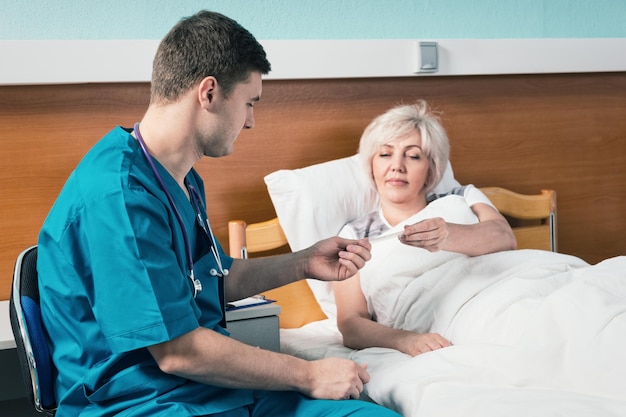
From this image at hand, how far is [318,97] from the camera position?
2.53 m

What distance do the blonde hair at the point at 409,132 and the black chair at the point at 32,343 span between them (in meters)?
1.19

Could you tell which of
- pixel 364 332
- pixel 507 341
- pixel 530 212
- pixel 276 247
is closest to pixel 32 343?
pixel 364 332

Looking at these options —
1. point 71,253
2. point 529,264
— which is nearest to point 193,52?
point 71,253

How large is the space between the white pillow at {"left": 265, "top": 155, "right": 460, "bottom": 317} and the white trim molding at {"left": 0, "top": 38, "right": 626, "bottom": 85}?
0.33m

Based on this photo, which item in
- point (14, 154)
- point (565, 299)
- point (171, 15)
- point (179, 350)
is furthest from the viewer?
point (171, 15)

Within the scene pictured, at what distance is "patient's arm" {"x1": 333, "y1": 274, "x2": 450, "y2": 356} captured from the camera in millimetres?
1857

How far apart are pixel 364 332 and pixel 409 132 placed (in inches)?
26.0

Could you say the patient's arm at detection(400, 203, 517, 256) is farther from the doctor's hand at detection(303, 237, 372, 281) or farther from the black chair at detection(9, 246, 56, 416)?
the black chair at detection(9, 246, 56, 416)

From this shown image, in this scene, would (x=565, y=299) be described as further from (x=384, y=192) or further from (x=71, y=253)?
(x=71, y=253)

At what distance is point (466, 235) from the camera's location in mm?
2062

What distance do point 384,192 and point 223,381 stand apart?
1.09 meters

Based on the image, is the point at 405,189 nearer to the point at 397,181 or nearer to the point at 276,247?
the point at 397,181

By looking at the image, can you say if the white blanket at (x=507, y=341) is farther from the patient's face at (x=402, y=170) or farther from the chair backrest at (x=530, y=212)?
the chair backrest at (x=530, y=212)

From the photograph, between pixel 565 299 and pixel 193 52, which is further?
pixel 565 299
